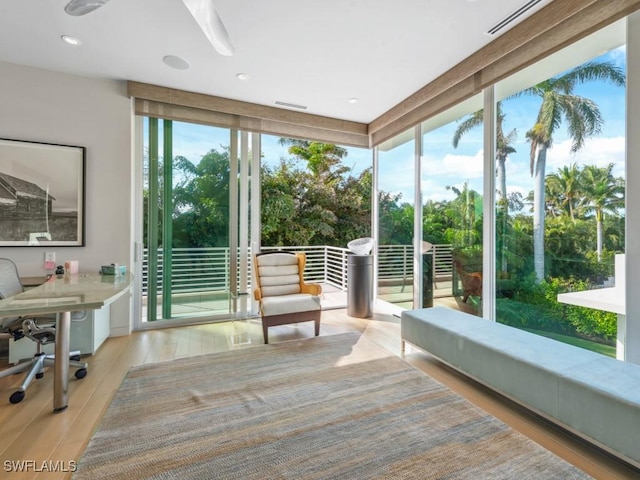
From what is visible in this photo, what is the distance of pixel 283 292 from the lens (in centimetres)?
371

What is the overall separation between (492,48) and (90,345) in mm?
4433

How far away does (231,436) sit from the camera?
5.62 ft

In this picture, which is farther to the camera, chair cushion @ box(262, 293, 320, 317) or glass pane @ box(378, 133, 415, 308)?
glass pane @ box(378, 133, 415, 308)

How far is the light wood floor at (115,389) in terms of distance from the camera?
1.57 meters

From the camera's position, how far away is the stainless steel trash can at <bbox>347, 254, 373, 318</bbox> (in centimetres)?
421

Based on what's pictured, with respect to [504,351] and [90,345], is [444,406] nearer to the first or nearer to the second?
[504,351]

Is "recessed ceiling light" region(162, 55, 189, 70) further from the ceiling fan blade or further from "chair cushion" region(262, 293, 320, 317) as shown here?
"chair cushion" region(262, 293, 320, 317)

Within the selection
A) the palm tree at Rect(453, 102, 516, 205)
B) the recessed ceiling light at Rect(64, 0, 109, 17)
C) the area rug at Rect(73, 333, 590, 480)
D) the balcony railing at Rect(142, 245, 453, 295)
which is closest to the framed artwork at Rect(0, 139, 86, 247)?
the balcony railing at Rect(142, 245, 453, 295)

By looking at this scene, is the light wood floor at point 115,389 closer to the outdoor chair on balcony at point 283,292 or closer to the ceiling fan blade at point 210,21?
the outdoor chair on balcony at point 283,292

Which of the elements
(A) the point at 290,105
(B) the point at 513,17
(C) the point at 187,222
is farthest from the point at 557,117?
(C) the point at 187,222

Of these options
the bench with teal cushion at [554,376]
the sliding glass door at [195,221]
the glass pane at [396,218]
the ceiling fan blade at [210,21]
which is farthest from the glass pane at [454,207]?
the ceiling fan blade at [210,21]

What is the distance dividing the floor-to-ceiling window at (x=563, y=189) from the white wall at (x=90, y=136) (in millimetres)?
3925

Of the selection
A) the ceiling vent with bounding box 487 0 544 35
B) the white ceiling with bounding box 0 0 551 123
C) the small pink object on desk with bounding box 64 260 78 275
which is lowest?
the small pink object on desk with bounding box 64 260 78 275

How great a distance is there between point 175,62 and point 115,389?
289 centimetres
